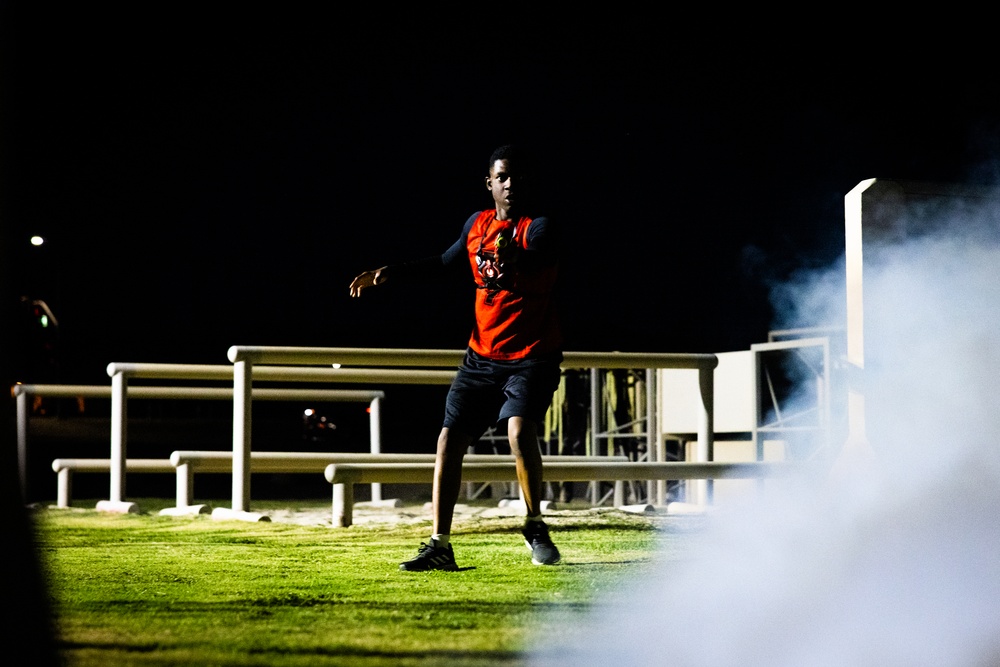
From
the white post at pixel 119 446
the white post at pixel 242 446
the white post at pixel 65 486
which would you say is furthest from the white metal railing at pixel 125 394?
the white post at pixel 242 446

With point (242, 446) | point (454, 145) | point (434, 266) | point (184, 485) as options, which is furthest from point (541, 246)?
point (454, 145)

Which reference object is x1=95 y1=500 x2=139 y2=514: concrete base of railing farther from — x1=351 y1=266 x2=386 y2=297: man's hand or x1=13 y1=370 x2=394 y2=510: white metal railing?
x1=351 y1=266 x2=386 y2=297: man's hand

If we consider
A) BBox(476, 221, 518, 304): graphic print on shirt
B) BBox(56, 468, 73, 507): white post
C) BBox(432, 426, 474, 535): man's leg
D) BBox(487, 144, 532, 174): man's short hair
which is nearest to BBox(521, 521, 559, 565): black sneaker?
BBox(432, 426, 474, 535): man's leg

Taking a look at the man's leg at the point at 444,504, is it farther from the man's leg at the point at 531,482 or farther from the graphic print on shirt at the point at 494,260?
the graphic print on shirt at the point at 494,260

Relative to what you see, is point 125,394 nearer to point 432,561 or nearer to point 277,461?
point 277,461

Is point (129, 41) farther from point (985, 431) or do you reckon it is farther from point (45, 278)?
point (45, 278)

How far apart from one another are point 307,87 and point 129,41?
94.0 inches

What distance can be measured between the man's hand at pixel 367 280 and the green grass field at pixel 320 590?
1014 mm

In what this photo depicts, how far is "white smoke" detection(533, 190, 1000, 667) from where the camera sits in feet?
9.28

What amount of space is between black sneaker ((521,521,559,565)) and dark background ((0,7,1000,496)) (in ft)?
13.5

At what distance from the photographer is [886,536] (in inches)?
155

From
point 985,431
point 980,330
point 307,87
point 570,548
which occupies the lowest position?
point 570,548

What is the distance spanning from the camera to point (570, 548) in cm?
479

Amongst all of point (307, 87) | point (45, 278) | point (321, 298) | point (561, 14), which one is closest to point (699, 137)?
point (561, 14)
